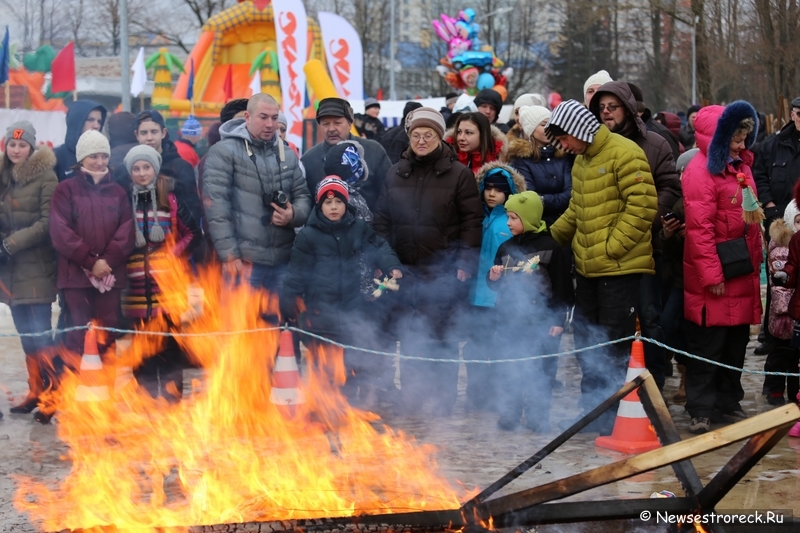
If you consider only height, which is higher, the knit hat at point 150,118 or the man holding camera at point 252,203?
A: the knit hat at point 150,118

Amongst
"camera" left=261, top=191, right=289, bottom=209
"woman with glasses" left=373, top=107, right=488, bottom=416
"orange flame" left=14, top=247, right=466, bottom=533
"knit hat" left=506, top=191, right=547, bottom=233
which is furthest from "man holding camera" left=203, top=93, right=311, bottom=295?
"knit hat" left=506, top=191, right=547, bottom=233

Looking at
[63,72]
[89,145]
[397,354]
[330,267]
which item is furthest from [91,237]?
[63,72]

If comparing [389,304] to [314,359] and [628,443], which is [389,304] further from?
[628,443]

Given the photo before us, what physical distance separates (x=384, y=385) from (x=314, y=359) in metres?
0.61

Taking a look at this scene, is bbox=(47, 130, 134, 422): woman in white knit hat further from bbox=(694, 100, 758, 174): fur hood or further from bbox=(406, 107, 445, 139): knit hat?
bbox=(694, 100, 758, 174): fur hood

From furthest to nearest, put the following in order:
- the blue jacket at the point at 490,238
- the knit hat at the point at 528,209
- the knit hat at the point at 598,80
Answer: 1. the knit hat at the point at 598,80
2. the blue jacket at the point at 490,238
3. the knit hat at the point at 528,209

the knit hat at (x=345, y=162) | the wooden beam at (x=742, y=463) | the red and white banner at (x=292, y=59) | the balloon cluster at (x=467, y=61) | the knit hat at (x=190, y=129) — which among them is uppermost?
the balloon cluster at (x=467, y=61)

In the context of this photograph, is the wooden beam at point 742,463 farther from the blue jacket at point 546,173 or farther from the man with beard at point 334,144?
the man with beard at point 334,144

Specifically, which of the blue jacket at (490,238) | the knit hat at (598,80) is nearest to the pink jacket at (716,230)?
the blue jacket at (490,238)

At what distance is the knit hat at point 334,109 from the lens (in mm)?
7645

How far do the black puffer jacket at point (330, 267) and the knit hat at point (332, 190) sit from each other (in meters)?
0.11

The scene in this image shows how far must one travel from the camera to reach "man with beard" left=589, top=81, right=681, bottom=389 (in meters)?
6.62

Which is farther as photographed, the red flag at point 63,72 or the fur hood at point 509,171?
the red flag at point 63,72

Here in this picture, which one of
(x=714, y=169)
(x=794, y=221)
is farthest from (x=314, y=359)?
(x=794, y=221)
